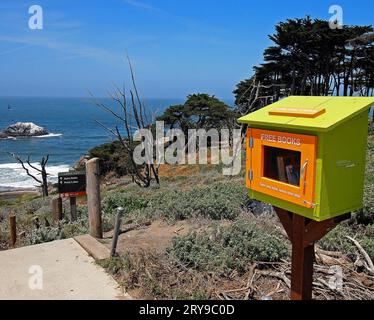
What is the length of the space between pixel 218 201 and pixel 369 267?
3295mm

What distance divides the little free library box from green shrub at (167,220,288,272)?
1660 millimetres

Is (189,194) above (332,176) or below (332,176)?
below

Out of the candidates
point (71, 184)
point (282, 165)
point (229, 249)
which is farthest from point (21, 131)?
point (282, 165)

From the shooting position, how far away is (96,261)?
16.4 ft

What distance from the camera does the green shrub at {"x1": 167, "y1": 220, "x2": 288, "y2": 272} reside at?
450 centimetres

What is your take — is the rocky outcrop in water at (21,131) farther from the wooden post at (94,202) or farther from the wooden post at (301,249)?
the wooden post at (301,249)

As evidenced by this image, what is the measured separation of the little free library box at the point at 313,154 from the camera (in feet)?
8.55

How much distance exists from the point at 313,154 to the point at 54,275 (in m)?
3.52

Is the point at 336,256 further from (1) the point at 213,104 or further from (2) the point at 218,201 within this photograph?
(1) the point at 213,104

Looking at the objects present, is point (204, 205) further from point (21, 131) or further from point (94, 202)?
point (21, 131)

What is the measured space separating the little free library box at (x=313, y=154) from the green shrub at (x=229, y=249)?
1660 mm

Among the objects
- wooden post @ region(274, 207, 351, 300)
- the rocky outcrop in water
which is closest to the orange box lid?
wooden post @ region(274, 207, 351, 300)

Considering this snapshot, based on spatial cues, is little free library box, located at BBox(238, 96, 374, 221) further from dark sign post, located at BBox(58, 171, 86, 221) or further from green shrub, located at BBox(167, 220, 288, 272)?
dark sign post, located at BBox(58, 171, 86, 221)
